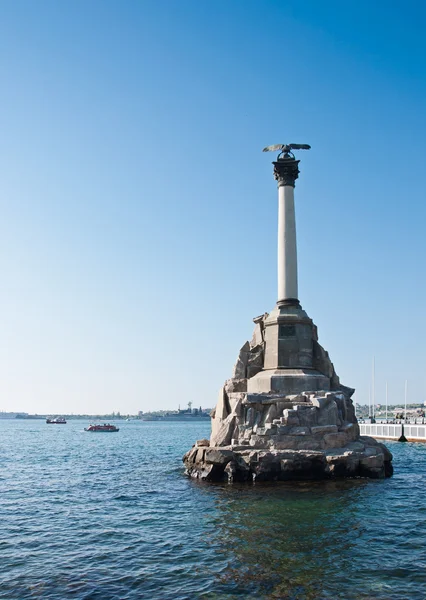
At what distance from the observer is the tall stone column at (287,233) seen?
32.7m

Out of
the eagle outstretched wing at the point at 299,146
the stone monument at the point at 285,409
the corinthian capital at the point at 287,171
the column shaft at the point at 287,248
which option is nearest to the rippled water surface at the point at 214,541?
the stone monument at the point at 285,409

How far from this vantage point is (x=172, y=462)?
1491 inches

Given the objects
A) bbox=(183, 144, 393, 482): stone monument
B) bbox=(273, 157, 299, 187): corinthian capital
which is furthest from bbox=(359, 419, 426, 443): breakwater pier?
bbox=(273, 157, 299, 187): corinthian capital

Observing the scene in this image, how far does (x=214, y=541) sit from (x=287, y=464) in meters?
10.5

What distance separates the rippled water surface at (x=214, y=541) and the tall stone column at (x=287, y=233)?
11.7 metres

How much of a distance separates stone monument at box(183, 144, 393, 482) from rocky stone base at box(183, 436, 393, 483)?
1.7 inches

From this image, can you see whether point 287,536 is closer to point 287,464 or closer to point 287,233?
point 287,464

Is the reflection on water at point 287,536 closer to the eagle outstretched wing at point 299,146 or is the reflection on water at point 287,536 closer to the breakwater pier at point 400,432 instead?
the eagle outstretched wing at point 299,146

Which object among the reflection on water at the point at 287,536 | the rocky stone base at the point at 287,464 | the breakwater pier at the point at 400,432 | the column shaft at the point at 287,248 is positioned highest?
the column shaft at the point at 287,248

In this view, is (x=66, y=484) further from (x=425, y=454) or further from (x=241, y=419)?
(x=425, y=454)

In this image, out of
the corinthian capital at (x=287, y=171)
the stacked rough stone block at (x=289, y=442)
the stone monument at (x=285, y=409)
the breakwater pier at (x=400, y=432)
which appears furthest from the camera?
the breakwater pier at (x=400, y=432)

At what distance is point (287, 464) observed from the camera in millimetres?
25000

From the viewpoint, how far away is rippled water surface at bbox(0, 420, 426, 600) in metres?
11.5

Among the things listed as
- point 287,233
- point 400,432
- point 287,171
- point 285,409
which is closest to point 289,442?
point 285,409
